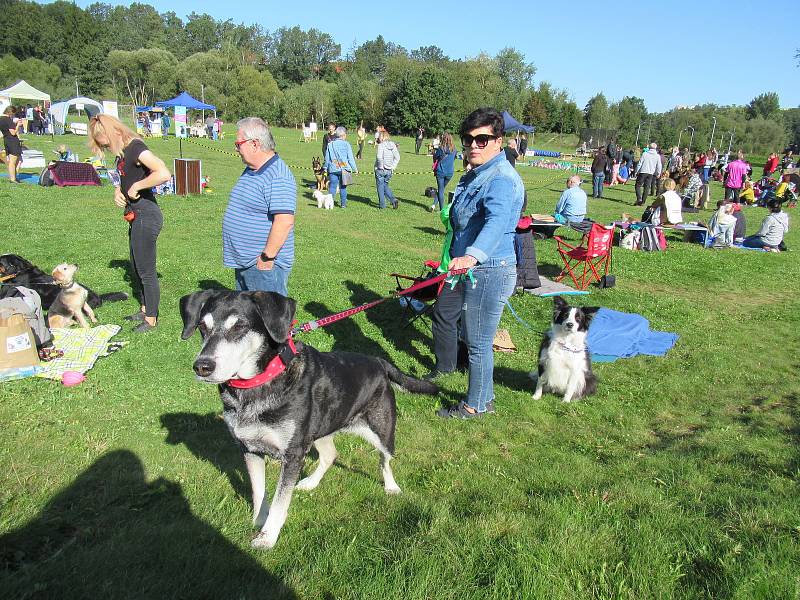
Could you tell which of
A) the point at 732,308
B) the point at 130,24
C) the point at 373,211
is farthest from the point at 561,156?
the point at 130,24

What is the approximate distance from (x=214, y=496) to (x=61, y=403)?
2189 mm

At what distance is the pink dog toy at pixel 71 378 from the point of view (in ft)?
16.6

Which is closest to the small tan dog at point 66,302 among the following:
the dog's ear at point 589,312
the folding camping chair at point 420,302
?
the folding camping chair at point 420,302

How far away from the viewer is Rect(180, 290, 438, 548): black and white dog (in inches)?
111

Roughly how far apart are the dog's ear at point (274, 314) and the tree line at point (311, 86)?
60297 millimetres

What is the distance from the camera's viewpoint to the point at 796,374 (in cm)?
651

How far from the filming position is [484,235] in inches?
155

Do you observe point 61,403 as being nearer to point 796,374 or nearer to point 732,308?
point 796,374

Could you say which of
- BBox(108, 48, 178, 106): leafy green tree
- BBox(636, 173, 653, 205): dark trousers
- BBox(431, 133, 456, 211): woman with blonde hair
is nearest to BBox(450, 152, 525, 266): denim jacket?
BBox(431, 133, 456, 211): woman with blonde hair

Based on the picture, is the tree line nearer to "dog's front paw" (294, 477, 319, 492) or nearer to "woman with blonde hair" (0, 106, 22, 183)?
"woman with blonde hair" (0, 106, 22, 183)

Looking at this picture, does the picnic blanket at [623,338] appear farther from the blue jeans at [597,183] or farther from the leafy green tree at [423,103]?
the leafy green tree at [423,103]

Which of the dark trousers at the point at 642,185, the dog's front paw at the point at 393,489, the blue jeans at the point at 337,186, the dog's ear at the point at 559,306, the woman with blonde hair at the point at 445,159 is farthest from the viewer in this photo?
the dark trousers at the point at 642,185

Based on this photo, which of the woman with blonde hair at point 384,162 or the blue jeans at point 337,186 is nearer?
the woman with blonde hair at point 384,162

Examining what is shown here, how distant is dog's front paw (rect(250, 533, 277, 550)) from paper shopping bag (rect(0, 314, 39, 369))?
3.65 m
